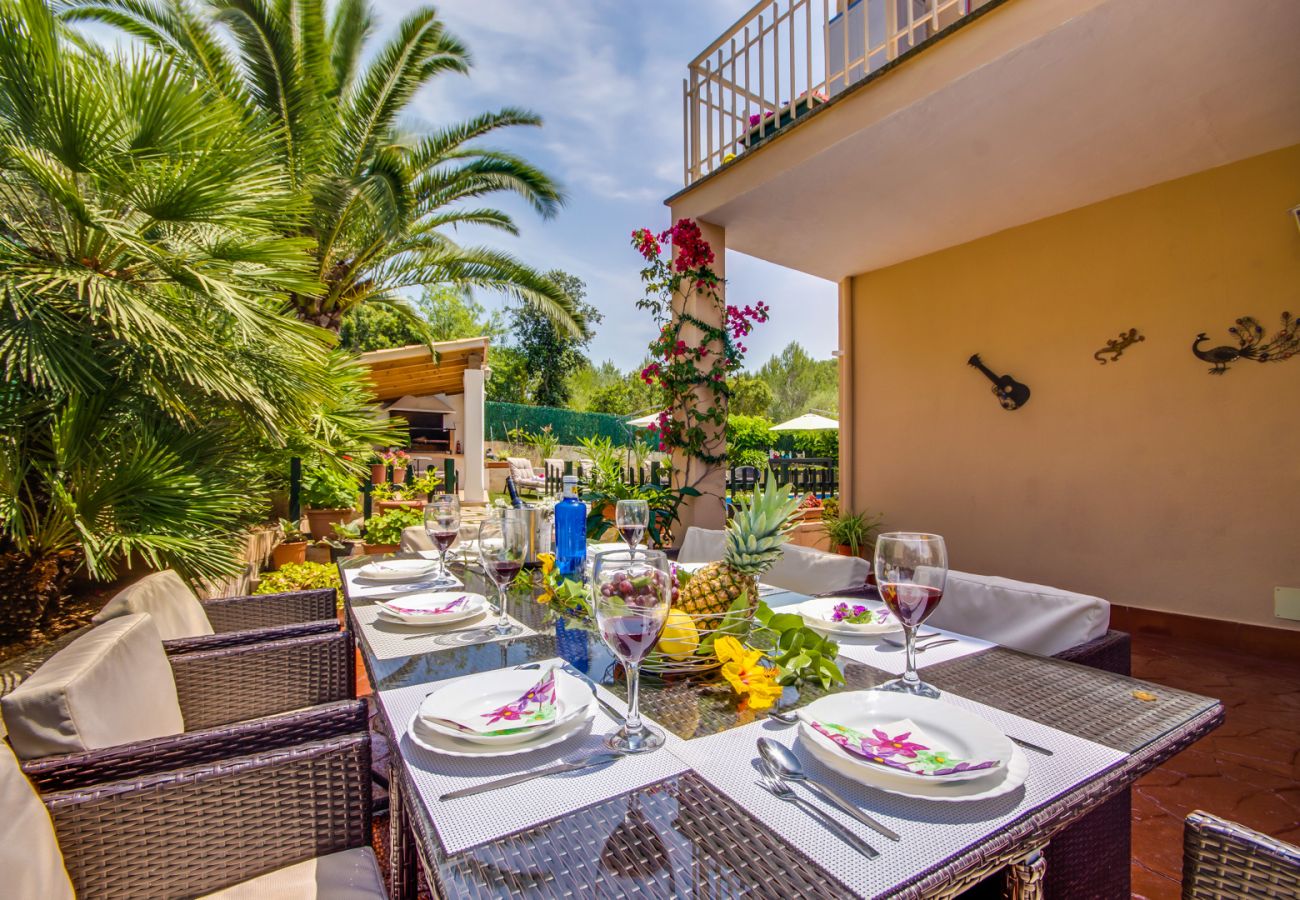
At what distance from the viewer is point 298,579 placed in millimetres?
3707

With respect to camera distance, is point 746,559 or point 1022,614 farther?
point 1022,614

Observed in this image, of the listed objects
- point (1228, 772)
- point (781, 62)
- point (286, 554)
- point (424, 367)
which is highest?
point (781, 62)

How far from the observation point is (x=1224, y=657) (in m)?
3.35

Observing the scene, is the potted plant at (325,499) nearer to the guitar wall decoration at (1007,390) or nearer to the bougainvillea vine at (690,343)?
the bougainvillea vine at (690,343)

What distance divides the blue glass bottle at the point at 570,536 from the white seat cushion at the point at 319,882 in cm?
82

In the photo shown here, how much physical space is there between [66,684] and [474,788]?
78 centimetres

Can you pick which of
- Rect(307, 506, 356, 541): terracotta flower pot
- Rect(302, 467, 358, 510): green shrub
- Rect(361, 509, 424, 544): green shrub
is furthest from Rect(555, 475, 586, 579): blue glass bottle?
Rect(307, 506, 356, 541): terracotta flower pot

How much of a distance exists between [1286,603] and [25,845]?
4.96 metres

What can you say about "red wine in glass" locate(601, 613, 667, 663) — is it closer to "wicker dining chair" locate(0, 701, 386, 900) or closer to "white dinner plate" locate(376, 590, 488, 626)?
"wicker dining chair" locate(0, 701, 386, 900)

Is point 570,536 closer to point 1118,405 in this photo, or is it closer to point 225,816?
point 225,816

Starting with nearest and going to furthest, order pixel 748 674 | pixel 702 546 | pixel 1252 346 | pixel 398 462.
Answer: pixel 748 674
pixel 702 546
pixel 1252 346
pixel 398 462

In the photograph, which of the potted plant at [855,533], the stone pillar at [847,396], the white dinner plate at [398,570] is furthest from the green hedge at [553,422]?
the white dinner plate at [398,570]

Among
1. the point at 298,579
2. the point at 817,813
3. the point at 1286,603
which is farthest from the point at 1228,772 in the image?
the point at 298,579

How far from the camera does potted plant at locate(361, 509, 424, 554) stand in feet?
16.1
